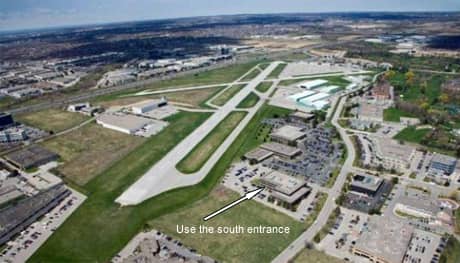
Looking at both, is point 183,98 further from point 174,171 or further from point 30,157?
point 174,171

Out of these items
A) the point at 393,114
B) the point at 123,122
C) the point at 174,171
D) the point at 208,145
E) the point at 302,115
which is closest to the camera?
the point at 174,171

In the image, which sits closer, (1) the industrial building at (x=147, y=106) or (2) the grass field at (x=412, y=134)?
(2) the grass field at (x=412, y=134)

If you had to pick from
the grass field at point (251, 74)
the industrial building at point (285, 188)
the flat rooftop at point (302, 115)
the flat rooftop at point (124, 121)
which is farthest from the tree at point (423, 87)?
the flat rooftop at point (124, 121)

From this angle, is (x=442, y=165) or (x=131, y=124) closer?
(x=442, y=165)

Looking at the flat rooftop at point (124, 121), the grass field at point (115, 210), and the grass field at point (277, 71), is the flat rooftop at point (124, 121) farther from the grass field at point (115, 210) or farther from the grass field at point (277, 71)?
the grass field at point (277, 71)

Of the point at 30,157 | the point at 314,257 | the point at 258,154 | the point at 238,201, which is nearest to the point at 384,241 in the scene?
the point at 314,257

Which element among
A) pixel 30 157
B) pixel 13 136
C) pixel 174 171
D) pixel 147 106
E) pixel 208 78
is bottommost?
pixel 174 171
